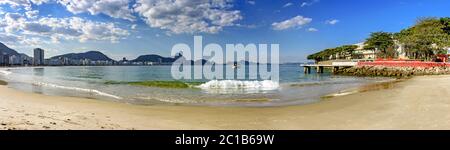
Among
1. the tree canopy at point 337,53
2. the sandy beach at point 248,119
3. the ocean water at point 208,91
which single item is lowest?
the ocean water at point 208,91

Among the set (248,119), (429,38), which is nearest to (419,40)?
(429,38)

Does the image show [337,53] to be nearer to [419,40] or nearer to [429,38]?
[419,40]

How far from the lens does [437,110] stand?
891 centimetres

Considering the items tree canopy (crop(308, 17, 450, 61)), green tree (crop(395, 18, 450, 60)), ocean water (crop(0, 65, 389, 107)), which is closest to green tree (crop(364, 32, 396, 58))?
tree canopy (crop(308, 17, 450, 61))

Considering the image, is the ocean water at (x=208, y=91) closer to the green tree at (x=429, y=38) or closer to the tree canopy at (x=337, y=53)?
the green tree at (x=429, y=38)

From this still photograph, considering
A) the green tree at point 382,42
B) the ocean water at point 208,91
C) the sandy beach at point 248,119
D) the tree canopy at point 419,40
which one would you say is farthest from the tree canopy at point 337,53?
the sandy beach at point 248,119

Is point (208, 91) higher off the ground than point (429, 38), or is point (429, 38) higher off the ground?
point (429, 38)

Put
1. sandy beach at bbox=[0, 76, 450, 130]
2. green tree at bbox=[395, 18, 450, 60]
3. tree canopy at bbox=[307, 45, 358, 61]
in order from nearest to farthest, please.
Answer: sandy beach at bbox=[0, 76, 450, 130]
green tree at bbox=[395, 18, 450, 60]
tree canopy at bbox=[307, 45, 358, 61]

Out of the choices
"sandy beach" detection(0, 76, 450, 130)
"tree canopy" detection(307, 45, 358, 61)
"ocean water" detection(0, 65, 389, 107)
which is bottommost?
"ocean water" detection(0, 65, 389, 107)

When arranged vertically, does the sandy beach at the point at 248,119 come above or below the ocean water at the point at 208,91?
above

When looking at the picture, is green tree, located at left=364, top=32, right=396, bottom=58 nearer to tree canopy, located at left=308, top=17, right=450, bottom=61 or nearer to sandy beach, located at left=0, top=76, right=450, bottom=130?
tree canopy, located at left=308, top=17, right=450, bottom=61
